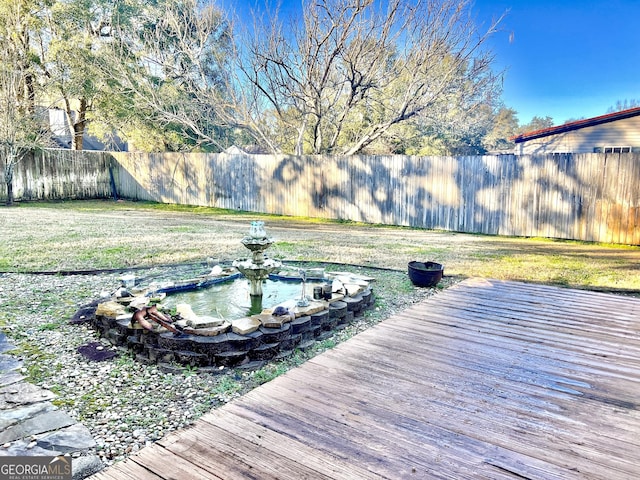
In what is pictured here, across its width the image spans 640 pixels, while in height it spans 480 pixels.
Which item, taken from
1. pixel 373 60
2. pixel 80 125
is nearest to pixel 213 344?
pixel 373 60

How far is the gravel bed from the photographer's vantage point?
1872 millimetres

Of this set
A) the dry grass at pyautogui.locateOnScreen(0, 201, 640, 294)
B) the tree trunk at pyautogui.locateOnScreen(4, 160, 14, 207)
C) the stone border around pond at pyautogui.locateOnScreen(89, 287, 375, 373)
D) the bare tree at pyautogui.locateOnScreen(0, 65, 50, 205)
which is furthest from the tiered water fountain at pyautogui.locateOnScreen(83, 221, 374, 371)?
the tree trunk at pyautogui.locateOnScreen(4, 160, 14, 207)

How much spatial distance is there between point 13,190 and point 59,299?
10101 millimetres

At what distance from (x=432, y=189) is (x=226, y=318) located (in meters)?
6.42

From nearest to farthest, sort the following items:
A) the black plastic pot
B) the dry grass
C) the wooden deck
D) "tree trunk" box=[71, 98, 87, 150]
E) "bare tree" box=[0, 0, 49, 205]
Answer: the wooden deck → the black plastic pot → the dry grass → "bare tree" box=[0, 0, 49, 205] → "tree trunk" box=[71, 98, 87, 150]

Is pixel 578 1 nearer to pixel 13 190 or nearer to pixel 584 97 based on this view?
pixel 584 97

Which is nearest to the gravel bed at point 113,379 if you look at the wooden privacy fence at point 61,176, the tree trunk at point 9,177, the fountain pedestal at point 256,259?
the fountain pedestal at point 256,259

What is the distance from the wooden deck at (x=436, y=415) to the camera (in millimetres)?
1418

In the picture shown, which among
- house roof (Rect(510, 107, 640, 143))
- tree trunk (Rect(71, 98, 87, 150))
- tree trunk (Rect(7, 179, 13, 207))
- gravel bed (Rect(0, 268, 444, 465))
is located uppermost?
tree trunk (Rect(71, 98, 87, 150))

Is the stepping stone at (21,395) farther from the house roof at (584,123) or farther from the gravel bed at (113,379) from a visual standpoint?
the house roof at (584,123)

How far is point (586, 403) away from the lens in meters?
1.82

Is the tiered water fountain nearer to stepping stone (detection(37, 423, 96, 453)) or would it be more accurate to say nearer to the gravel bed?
the gravel bed

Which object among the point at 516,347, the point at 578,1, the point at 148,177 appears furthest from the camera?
the point at 578,1

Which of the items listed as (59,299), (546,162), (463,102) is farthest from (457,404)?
(463,102)
